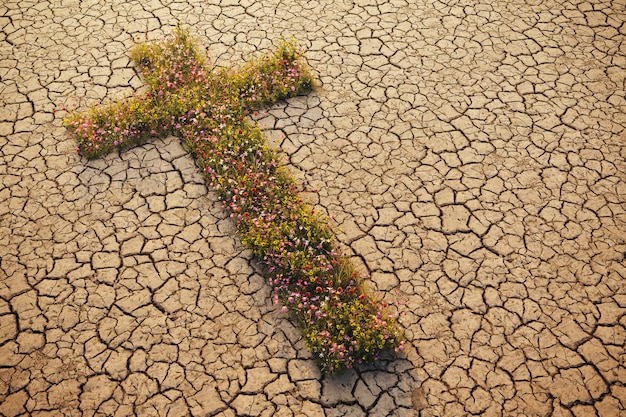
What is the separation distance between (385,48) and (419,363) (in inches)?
165

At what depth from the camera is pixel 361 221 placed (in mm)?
4562

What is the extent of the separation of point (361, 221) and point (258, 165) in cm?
116

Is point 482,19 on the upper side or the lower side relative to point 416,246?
upper

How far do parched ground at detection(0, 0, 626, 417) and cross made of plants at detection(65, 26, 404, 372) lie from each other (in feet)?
0.53

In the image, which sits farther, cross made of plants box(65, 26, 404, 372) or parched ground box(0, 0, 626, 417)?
cross made of plants box(65, 26, 404, 372)

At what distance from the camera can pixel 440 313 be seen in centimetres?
392

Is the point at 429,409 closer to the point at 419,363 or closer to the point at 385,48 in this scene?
the point at 419,363

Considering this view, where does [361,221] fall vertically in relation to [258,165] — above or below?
below

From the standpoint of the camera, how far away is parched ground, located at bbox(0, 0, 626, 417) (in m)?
3.54

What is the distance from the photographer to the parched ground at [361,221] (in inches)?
139

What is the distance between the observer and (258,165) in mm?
4867

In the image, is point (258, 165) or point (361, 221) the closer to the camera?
point (361, 221)

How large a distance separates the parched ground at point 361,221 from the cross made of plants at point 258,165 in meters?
0.16

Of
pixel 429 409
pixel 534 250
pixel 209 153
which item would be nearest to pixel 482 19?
pixel 534 250
